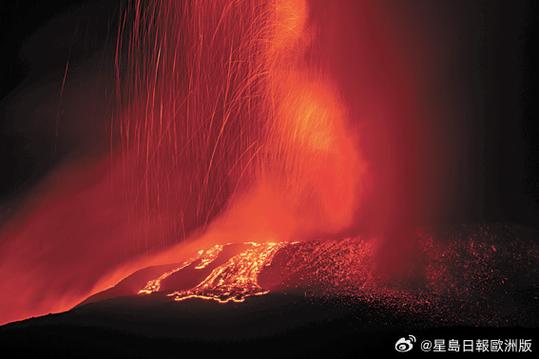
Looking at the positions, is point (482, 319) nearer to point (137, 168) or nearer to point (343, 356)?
point (343, 356)

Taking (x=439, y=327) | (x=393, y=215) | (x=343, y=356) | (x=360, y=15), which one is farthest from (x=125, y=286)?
(x=360, y=15)

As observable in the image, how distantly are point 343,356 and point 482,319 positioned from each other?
2.94 metres

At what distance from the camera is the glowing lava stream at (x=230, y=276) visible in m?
10.6

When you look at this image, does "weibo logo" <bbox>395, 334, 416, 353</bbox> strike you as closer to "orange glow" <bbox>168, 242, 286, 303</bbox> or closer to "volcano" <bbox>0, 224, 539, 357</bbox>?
"volcano" <bbox>0, 224, 539, 357</bbox>

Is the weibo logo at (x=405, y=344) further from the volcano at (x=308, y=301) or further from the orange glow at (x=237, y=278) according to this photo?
the orange glow at (x=237, y=278)

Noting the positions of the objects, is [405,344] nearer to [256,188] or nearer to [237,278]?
[237,278]

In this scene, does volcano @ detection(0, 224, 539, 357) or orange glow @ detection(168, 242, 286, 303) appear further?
orange glow @ detection(168, 242, 286, 303)

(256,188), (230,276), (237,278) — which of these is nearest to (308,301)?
(237,278)

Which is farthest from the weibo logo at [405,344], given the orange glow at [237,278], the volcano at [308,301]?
the orange glow at [237,278]

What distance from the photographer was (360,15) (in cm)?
2227

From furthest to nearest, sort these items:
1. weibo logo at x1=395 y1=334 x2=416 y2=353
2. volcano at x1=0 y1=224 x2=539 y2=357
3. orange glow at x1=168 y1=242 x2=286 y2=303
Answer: orange glow at x1=168 y1=242 x2=286 y2=303 < volcano at x1=0 y1=224 x2=539 y2=357 < weibo logo at x1=395 y1=334 x2=416 y2=353

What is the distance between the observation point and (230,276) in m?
11.9

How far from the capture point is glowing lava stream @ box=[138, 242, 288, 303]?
10.6 m

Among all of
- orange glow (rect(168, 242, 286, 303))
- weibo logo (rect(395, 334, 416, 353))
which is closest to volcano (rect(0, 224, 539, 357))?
orange glow (rect(168, 242, 286, 303))
